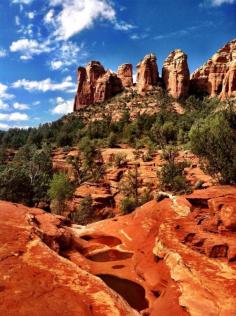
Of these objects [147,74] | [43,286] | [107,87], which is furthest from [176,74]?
[43,286]

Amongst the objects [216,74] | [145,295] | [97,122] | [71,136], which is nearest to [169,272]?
[145,295]

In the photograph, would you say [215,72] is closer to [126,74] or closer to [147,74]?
[147,74]

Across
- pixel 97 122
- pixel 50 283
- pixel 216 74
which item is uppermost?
pixel 216 74

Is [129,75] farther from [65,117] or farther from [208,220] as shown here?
[208,220]

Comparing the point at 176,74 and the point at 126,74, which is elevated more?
the point at 126,74

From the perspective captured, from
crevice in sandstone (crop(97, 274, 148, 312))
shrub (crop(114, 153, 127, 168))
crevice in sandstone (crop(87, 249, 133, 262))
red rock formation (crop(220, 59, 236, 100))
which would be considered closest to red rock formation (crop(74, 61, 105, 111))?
red rock formation (crop(220, 59, 236, 100))

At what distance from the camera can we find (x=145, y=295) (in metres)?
13.0

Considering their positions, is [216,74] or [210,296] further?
[216,74]

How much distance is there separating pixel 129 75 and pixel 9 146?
5016 cm

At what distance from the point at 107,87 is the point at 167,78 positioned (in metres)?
20.3

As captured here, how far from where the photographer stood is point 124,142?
72.8 m

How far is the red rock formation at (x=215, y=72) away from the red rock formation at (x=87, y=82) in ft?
112

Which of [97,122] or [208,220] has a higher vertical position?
[97,122]

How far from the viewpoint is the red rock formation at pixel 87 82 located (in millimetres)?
113613
